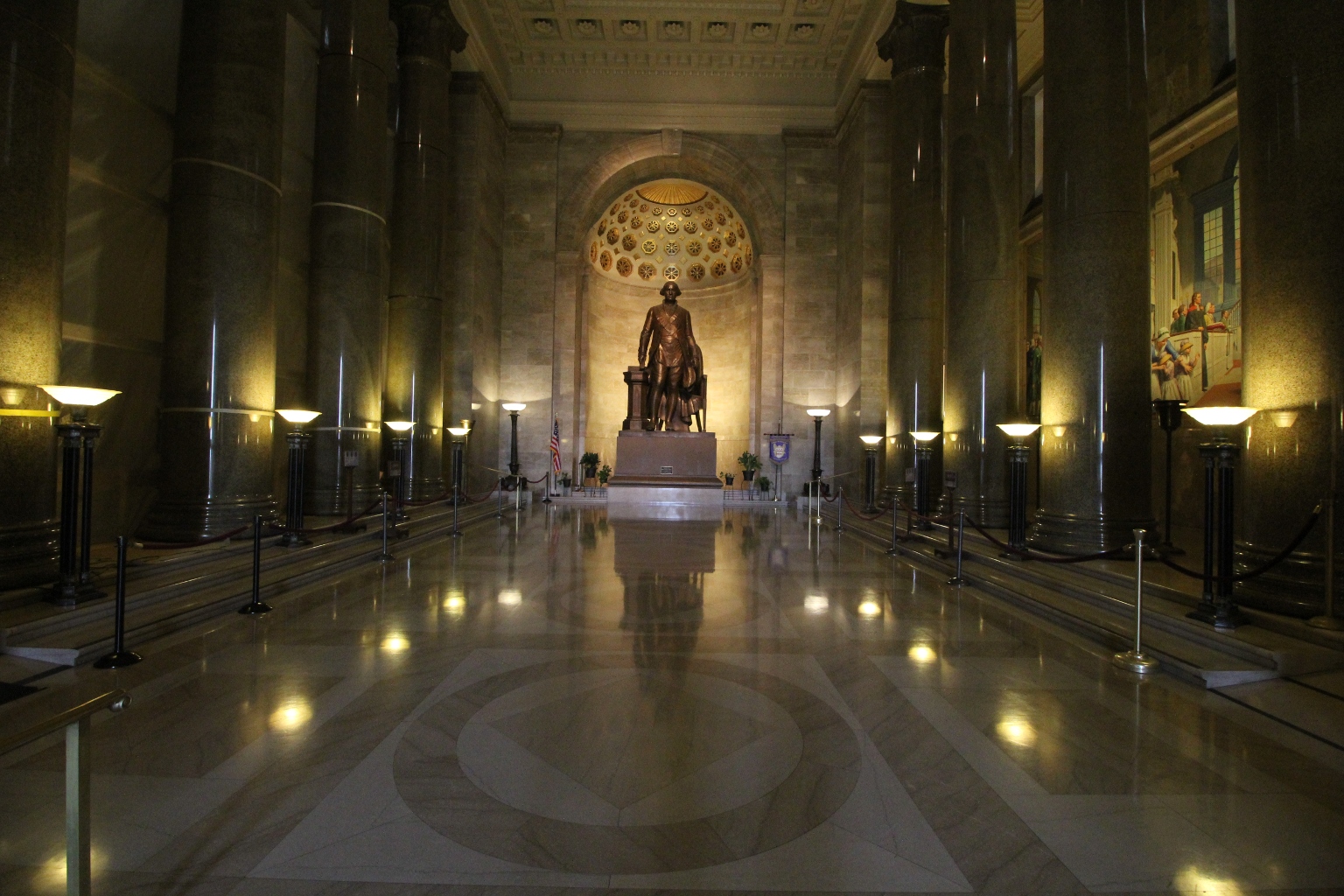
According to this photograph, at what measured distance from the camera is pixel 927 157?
1449 cm

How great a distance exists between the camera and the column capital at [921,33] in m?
14.9

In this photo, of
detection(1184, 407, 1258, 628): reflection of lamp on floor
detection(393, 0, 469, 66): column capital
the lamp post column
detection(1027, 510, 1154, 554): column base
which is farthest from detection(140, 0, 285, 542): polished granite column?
detection(1184, 407, 1258, 628): reflection of lamp on floor

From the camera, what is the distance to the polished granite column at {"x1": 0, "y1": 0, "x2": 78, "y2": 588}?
5.15 meters

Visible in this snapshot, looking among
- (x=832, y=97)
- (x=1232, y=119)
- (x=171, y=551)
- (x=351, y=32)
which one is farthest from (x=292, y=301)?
(x=832, y=97)

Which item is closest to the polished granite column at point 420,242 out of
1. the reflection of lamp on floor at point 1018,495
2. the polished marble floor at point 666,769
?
the polished marble floor at point 666,769

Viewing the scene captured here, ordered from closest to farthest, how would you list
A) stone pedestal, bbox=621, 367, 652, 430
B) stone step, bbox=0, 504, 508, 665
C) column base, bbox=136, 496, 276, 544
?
stone step, bbox=0, 504, 508, 665, column base, bbox=136, 496, 276, 544, stone pedestal, bbox=621, 367, 652, 430

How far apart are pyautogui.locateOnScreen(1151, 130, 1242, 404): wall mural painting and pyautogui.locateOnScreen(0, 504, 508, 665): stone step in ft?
40.8

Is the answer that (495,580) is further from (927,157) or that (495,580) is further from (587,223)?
(587,223)

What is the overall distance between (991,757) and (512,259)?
21.3 meters

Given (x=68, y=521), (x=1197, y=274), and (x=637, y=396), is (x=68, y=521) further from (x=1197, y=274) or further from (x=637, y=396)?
(x=637, y=396)

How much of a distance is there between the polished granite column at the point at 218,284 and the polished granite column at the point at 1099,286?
352 inches

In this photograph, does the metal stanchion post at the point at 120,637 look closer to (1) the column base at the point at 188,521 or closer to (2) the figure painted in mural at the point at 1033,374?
(1) the column base at the point at 188,521

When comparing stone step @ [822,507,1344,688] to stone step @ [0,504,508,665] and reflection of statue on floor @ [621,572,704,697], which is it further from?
stone step @ [0,504,508,665]

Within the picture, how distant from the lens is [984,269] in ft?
34.0
